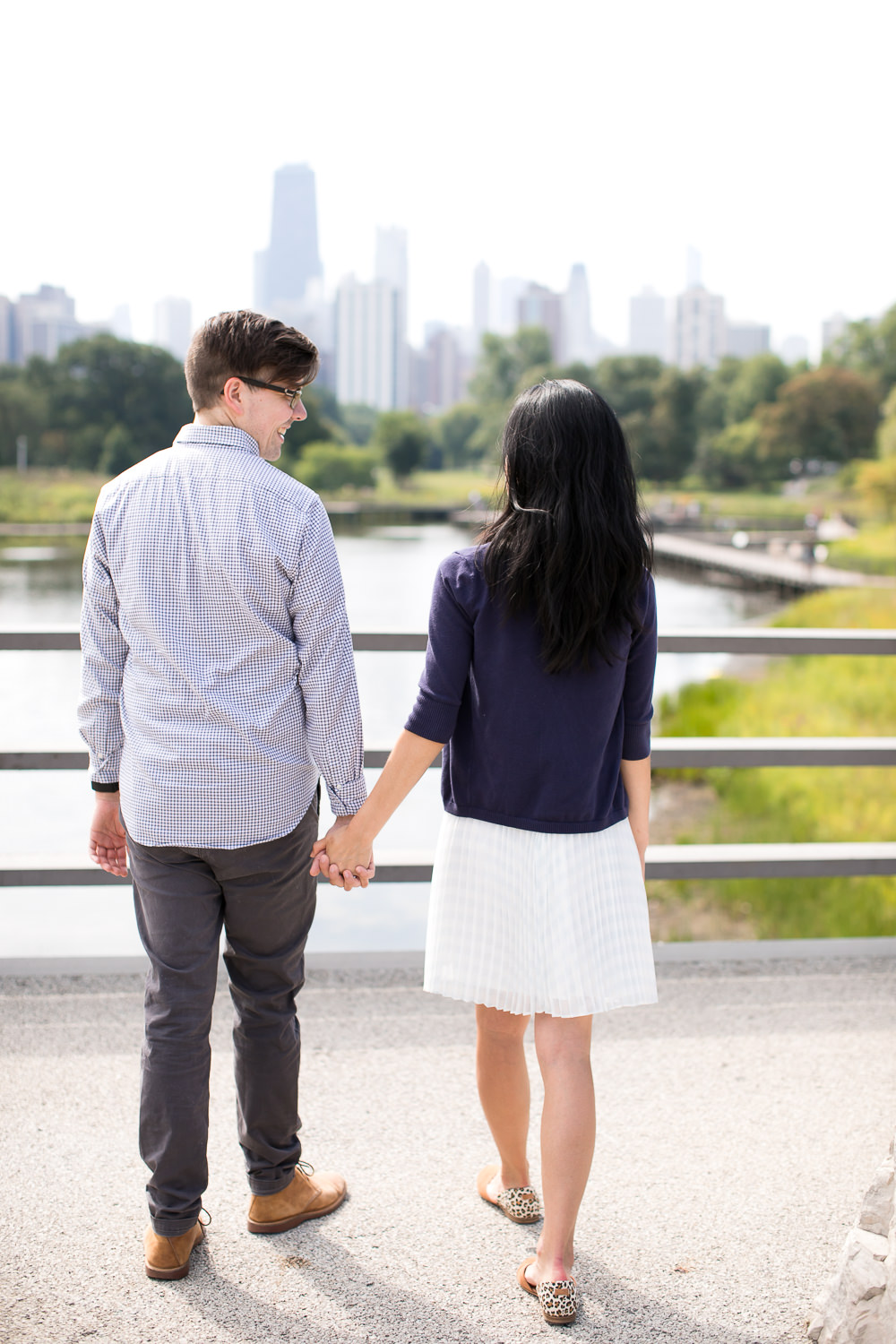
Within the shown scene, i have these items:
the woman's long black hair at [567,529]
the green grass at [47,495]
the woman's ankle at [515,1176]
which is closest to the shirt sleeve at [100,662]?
the woman's long black hair at [567,529]

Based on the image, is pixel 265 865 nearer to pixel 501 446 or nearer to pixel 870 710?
pixel 501 446

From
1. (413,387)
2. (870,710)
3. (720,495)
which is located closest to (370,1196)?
(870,710)

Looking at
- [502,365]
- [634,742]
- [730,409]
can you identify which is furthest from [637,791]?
[730,409]

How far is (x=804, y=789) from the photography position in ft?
36.5

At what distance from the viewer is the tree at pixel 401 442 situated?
3453 centimetres

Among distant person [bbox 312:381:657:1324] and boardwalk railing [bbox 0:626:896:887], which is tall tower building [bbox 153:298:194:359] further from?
distant person [bbox 312:381:657:1324]

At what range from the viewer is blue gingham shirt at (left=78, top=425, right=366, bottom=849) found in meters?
1.86

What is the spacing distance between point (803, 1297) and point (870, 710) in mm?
13420

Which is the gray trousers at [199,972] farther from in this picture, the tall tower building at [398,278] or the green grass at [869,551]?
the tall tower building at [398,278]

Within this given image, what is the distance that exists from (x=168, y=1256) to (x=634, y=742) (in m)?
1.23

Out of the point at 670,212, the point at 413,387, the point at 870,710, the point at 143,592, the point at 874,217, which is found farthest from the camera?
the point at 413,387

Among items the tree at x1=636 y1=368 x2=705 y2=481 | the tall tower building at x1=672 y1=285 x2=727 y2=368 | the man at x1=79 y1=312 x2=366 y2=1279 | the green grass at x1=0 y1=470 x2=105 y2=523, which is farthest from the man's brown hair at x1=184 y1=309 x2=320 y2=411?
the tall tower building at x1=672 y1=285 x2=727 y2=368

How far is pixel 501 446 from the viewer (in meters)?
1.88

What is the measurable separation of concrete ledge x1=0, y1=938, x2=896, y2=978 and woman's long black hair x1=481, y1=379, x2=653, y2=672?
1.83 meters
